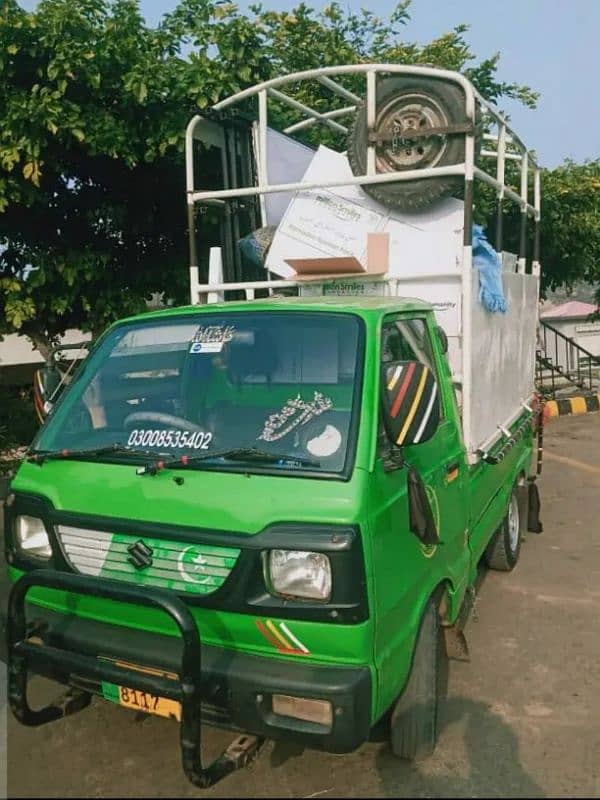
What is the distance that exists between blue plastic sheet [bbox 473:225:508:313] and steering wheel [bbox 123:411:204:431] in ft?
6.29

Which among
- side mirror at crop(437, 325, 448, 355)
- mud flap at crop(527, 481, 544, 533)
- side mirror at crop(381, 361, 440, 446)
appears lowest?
mud flap at crop(527, 481, 544, 533)

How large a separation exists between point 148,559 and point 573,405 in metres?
12.7

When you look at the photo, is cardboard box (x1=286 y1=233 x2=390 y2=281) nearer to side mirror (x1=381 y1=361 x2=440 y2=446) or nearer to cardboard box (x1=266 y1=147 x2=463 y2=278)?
cardboard box (x1=266 y1=147 x2=463 y2=278)

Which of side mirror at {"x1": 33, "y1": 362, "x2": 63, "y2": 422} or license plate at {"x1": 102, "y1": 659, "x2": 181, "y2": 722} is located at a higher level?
side mirror at {"x1": 33, "y1": 362, "x2": 63, "y2": 422}

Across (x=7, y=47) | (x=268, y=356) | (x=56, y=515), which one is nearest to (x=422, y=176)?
(x=268, y=356)

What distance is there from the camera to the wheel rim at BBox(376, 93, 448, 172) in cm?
413

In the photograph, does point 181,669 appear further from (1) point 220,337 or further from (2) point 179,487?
(1) point 220,337

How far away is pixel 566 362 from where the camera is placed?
17297 mm

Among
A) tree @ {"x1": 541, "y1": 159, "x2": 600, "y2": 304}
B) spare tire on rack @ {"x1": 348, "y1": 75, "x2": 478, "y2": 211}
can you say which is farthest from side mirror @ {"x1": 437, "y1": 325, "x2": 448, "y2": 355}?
tree @ {"x1": 541, "y1": 159, "x2": 600, "y2": 304}

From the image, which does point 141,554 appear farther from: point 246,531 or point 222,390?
point 222,390

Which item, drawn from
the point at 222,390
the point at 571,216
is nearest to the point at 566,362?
the point at 571,216

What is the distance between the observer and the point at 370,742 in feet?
9.64

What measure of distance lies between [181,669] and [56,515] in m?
0.79

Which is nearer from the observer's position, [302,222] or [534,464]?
[302,222]
